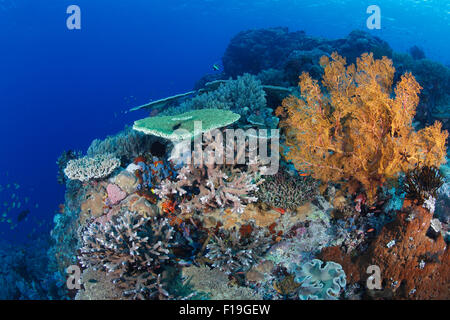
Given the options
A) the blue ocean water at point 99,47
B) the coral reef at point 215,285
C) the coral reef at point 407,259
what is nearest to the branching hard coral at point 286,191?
the coral reef at point 407,259

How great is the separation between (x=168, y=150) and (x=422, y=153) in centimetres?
517

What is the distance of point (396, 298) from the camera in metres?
3.38

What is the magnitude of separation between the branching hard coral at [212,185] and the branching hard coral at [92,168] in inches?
60.4

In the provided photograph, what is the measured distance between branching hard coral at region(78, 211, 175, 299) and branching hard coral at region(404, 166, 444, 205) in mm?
4265

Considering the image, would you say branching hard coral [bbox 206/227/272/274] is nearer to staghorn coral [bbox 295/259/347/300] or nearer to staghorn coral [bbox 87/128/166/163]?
staghorn coral [bbox 295/259/347/300]

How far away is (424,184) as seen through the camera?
4.07 meters

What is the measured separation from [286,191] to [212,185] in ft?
4.83

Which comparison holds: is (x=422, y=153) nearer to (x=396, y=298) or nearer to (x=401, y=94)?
(x=401, y=94)

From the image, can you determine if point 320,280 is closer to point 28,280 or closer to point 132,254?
point 132,254

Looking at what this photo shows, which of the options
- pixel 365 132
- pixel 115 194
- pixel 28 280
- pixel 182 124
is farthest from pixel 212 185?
pixel 28 280

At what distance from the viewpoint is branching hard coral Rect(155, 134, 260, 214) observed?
4461mm

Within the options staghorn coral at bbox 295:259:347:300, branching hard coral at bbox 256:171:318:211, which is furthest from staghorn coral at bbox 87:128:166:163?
staghorn coral at bbox 295:259:347:300

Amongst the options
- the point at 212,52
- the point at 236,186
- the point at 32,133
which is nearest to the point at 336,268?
the point at 236,186

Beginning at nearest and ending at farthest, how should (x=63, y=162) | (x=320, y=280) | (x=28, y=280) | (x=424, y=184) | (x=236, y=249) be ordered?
(x=320, y=280), (x=424, y=184), (x=236, y=249), (x=63, y=162), (x=28, y=280)
